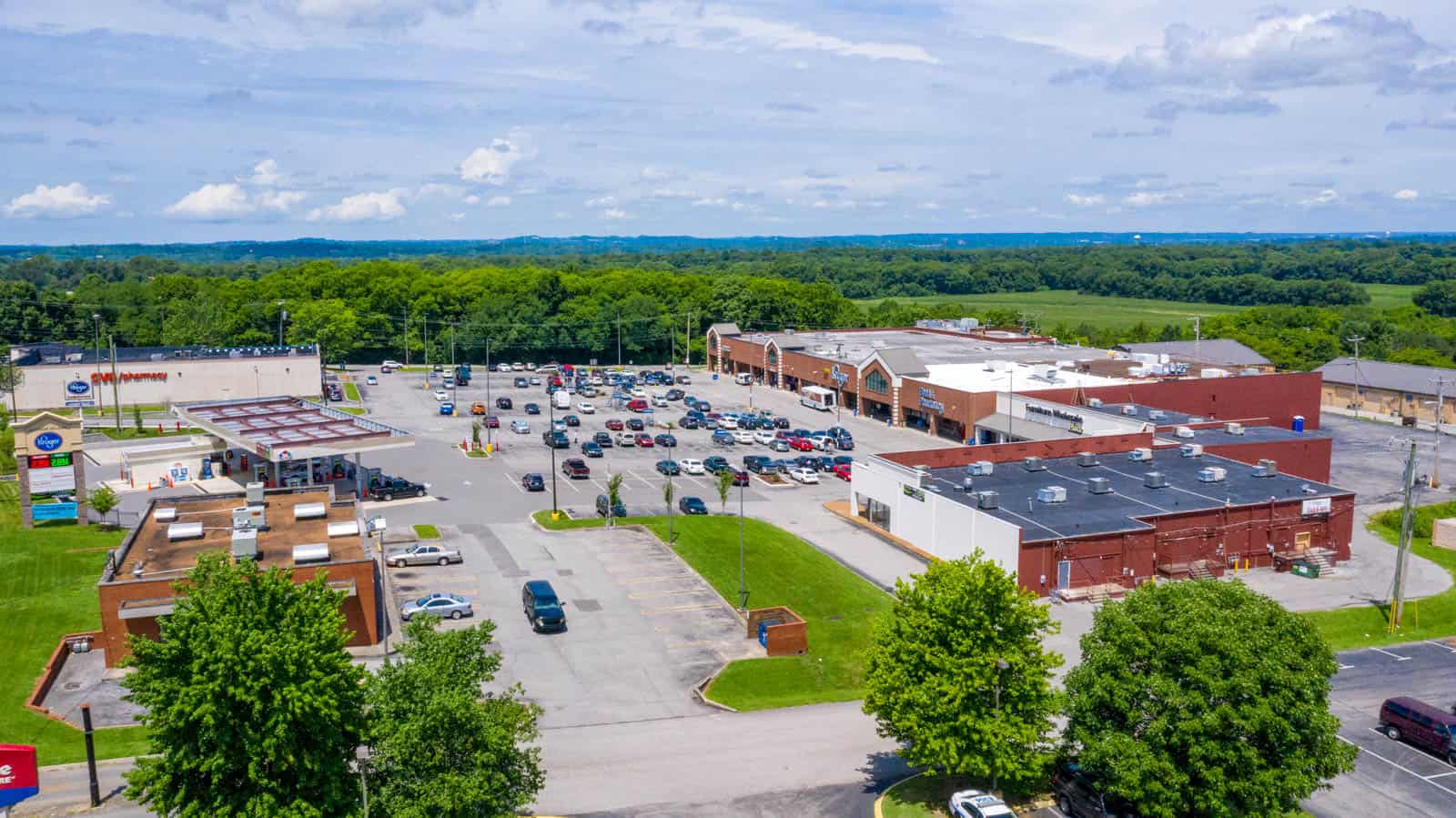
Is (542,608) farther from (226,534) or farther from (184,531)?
(184,531)

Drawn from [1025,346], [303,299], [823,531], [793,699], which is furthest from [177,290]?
[793,699]

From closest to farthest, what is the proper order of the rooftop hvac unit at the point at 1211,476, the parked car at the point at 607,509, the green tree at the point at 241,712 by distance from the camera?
the green tree at the point at 241,712 < the rooftop hvac unit at the point at 1211,476 < the parked car at the point at 607,509

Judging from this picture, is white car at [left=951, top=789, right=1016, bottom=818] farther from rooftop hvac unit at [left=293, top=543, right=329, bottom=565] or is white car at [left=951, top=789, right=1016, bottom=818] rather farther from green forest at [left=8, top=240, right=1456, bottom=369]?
green forest at [left=8, top=240, right=1456, bottom=369]

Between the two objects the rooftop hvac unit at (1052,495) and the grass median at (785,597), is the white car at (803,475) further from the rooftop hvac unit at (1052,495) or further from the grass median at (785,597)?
the rooftop hvac unit at (1052,495)

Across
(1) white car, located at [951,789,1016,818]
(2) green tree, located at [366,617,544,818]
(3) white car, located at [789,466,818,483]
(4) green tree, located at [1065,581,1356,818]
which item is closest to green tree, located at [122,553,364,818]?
(2) green tree, located at [366,617,544,818]

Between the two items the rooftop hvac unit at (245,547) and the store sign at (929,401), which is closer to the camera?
the rooftop hvac unit at (245,547)

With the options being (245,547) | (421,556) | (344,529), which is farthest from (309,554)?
(421,556)

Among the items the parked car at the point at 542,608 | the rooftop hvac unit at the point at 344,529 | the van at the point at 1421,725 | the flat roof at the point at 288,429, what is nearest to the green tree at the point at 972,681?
the van at the point at 1421,725
